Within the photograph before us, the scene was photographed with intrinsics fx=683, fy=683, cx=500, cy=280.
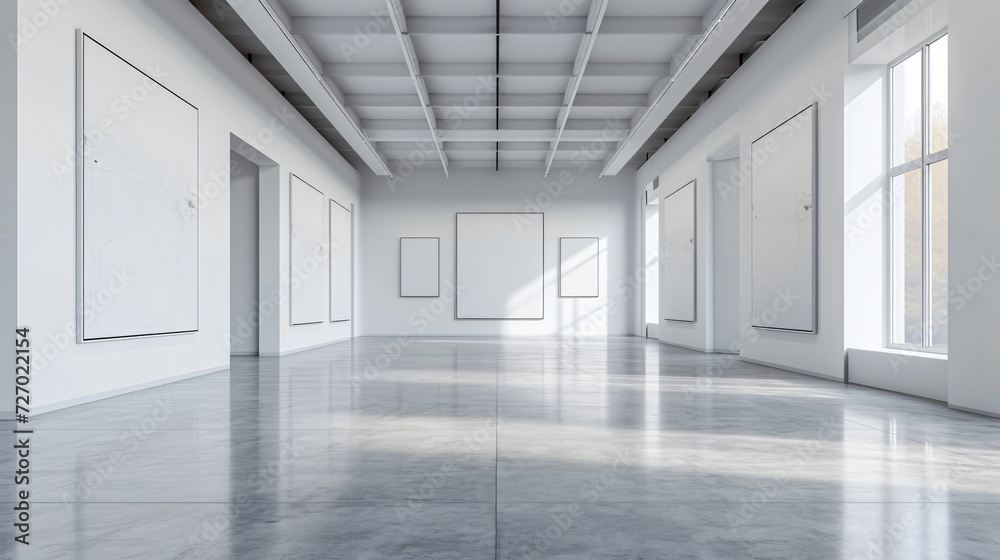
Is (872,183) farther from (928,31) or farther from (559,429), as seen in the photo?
(559,429)

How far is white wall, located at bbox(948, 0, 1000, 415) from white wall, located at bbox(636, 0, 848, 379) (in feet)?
9.15

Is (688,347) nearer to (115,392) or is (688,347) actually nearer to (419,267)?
(419,267)

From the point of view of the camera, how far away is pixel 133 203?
9008 millimetres

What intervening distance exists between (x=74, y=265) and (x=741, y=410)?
7.47 metres

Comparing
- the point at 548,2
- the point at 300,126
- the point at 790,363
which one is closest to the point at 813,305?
the point at 790,363

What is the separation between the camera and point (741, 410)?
7.04 metres

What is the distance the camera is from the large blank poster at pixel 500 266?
2542 cm

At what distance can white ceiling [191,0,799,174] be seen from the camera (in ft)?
39.5

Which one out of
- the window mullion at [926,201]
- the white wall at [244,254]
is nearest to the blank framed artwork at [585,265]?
the white wall at [244,254]

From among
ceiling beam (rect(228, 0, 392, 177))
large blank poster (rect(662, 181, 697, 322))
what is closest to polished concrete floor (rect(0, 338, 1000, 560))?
ceiling beam (rect(228, 0, 392, 177))

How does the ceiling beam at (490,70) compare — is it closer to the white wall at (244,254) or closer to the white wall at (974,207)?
the white wall at (244,254)

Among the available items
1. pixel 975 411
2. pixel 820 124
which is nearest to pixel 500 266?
pixel 820 124

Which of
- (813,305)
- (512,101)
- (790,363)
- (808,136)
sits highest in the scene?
(512,101)

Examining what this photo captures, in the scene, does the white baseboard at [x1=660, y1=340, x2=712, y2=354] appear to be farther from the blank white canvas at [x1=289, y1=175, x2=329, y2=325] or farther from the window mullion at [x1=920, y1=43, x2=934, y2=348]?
the blank white canvas at [x1=289, y1=175, x2=329, y2=325]
